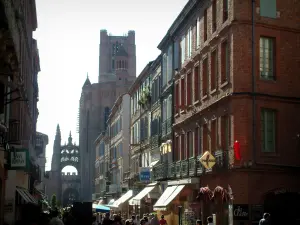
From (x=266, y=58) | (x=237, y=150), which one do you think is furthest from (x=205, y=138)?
(x=237, y=150)

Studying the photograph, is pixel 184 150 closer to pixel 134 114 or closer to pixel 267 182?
pixel 267 182

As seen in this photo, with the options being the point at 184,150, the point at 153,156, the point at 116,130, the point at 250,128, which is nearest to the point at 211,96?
the point at 250,128

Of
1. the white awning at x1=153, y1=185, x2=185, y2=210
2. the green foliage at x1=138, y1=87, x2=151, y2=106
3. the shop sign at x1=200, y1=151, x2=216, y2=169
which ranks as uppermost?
the green foliage at x1=138, y1=87, x2=151, y2=106

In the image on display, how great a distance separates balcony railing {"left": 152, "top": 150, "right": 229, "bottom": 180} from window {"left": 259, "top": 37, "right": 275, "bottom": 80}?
385 cm

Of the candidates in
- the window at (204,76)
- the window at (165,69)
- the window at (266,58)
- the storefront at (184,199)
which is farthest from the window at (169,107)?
the window at (266,58)

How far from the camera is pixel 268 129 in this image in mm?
30469

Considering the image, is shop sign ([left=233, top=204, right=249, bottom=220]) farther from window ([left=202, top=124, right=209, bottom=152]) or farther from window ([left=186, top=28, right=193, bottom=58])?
window ([left=186, top=28, right=193, bottom=58])

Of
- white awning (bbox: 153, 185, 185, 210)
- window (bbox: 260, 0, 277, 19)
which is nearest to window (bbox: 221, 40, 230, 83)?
window (bbox: 260, 0, 277, 19)

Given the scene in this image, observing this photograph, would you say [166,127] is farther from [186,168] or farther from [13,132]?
[13,132]

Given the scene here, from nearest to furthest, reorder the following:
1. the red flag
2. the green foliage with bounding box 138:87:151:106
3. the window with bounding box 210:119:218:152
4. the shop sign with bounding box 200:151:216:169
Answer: the red flag
the shop sign with bounding box 200:151:216:169
the window with bounding box 210:119:218:152
the green foliage with bounding box 138:87:151:106

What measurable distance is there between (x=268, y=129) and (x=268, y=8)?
5293 millimetres

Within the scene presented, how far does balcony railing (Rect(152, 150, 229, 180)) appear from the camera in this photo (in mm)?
31297

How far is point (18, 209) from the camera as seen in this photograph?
33.9 m

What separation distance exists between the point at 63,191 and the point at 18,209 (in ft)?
427
